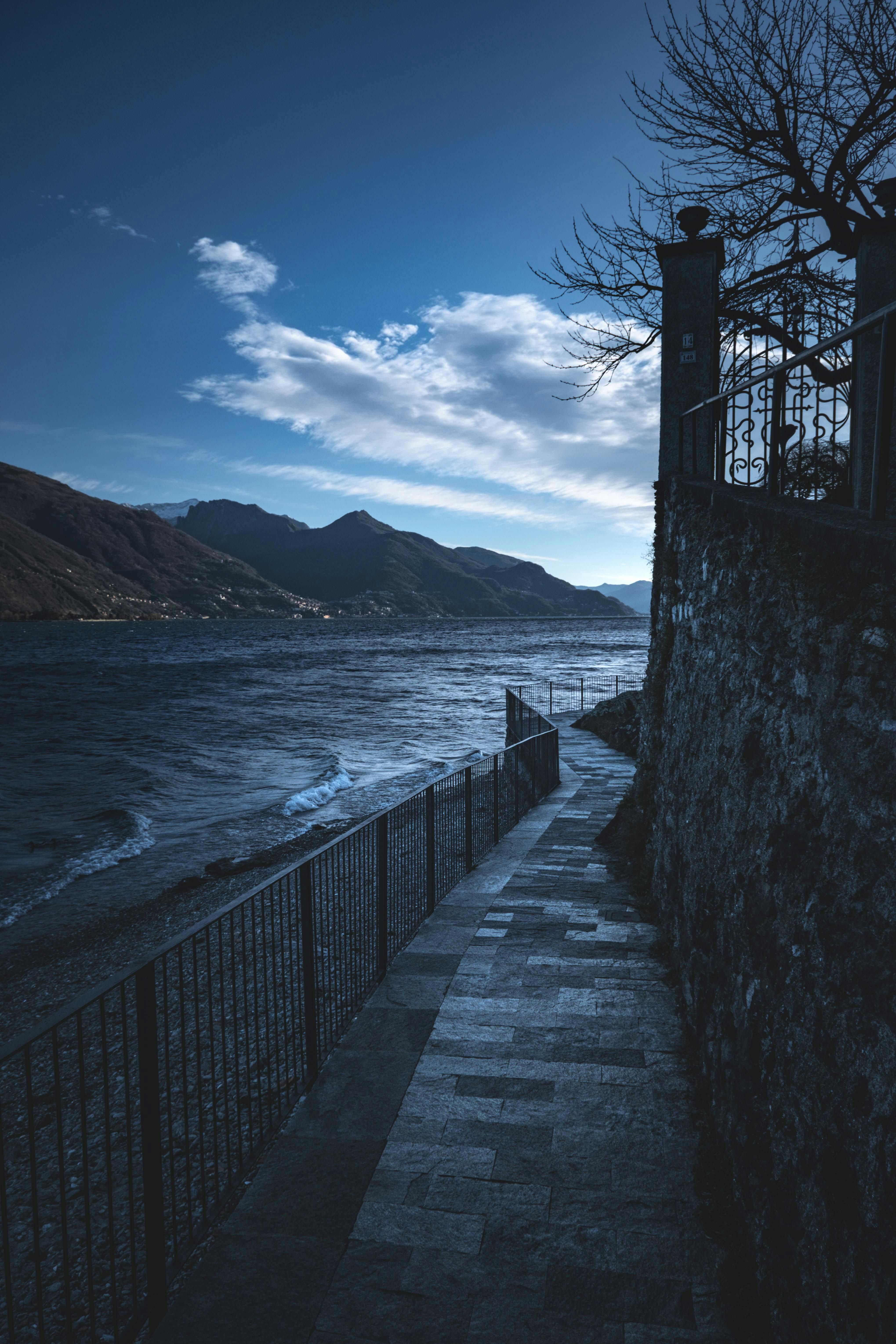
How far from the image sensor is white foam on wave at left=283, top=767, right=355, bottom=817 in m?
19.1

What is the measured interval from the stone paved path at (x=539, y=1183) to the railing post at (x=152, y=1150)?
753 mm

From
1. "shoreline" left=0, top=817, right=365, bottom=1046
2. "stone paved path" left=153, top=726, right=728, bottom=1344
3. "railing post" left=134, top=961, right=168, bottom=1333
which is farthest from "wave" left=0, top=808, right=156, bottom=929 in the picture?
"railing post" left=134, top=961, right=168, bottom=1333

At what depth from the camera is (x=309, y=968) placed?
4555 millimetres

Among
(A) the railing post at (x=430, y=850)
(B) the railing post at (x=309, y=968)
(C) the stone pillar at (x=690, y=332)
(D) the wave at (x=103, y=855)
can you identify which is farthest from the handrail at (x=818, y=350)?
(D) the wave at (x=103, y=855)

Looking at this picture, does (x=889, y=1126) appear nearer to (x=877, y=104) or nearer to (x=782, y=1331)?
(x=782, y=1331)

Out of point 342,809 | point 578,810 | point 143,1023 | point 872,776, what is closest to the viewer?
point 872,776

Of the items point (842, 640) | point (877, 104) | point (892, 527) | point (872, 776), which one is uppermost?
point (877, 104)

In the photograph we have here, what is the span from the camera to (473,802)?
9.80 m

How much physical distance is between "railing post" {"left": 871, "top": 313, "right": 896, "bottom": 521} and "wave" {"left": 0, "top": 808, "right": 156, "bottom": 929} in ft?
42.7

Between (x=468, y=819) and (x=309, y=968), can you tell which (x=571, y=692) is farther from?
(x=309, y=968)

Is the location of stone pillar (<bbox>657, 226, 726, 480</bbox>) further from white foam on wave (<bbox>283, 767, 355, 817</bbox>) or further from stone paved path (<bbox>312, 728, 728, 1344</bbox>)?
white foam on wave (<bbox>283, 767, 355, 817</bbox>)

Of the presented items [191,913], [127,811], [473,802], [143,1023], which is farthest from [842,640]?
[127,811]

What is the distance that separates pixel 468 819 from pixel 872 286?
7283mm

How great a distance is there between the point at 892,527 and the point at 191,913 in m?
11.0
